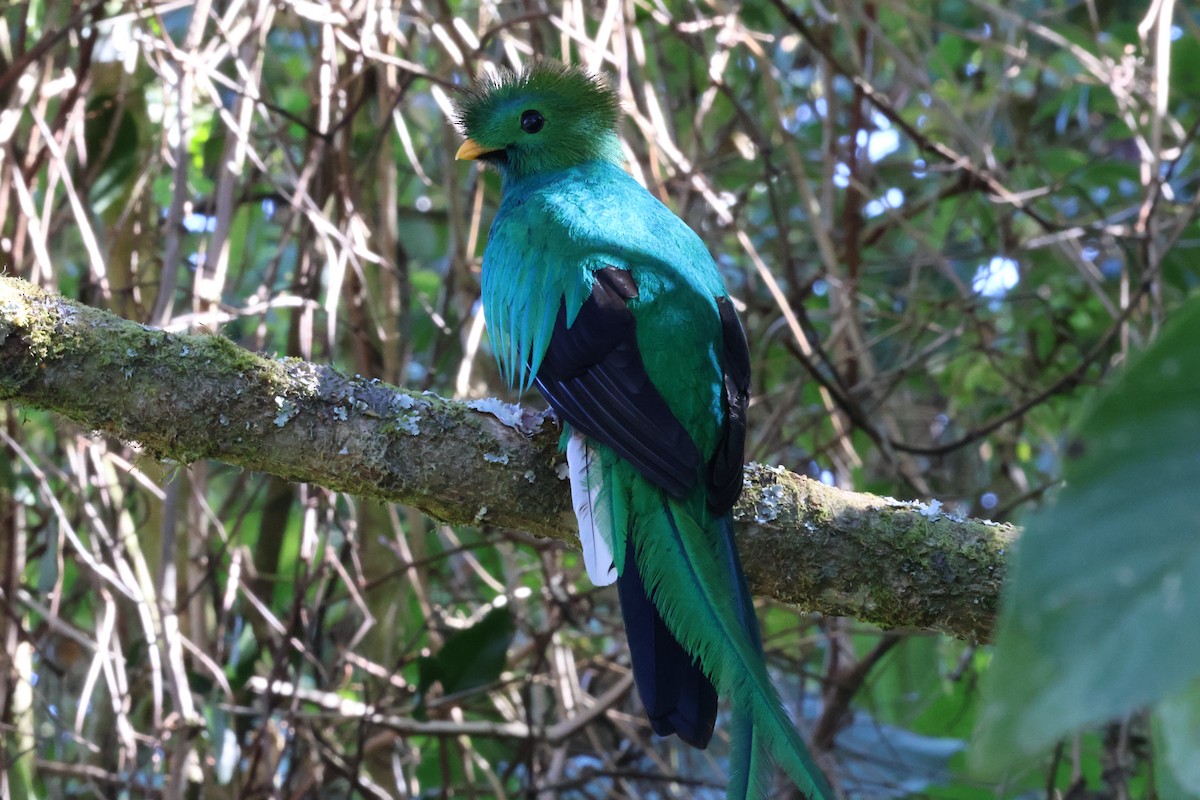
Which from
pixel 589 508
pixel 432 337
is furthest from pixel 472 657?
pixel 432 337

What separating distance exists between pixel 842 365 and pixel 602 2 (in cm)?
137

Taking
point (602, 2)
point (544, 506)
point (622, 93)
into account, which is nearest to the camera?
point (544, 506)

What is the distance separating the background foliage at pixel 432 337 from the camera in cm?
278

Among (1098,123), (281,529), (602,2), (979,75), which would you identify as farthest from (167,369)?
(1098,123)

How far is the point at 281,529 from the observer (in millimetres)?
3701

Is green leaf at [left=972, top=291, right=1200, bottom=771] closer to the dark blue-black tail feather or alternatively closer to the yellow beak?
the dark blue-black tail feather

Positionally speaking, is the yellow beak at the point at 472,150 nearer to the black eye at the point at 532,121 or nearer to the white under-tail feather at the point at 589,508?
the black eye at the point at 532,121

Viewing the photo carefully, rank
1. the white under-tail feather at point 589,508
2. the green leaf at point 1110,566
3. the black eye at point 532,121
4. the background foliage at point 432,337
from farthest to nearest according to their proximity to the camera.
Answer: the black eye at point 532,121 < the background foliage at point 432,337 < the white under-tail feather at point 589,508 < the green leaf at point 1110,566

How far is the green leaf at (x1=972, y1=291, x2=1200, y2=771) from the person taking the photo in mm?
523

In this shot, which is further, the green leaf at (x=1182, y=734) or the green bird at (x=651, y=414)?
the green bird at (x=651, y=414)

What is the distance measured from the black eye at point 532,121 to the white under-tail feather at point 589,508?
1217 mm

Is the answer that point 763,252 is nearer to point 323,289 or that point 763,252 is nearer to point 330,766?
point 323,289

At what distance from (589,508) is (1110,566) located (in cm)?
149

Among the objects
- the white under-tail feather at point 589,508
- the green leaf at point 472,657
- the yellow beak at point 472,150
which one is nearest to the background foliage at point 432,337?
the green leaf at point 472,657
